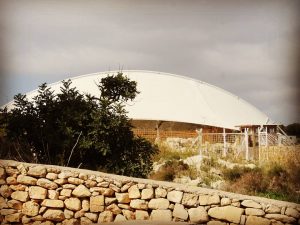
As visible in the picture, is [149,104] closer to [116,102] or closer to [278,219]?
[116,102]

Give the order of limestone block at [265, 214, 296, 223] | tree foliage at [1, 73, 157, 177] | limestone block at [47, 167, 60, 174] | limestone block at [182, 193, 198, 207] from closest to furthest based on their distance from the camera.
→ limestone block at [265, 214, 296, 223] → limestone block at [182, 193, 198, 207] → limestone block at [47, 167, 60, 174] → tree foliage at [1, 73, 157, 177]

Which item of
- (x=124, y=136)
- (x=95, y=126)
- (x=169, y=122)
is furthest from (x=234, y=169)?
(x=169, y=122)

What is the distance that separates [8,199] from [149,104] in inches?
859

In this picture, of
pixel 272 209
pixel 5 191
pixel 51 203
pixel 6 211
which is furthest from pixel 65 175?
pixel 272 209

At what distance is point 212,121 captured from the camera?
93.7 feet

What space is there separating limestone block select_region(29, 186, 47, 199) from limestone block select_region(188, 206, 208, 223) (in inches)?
102

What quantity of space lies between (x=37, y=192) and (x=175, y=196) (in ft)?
8.06

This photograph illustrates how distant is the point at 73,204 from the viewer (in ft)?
23.6

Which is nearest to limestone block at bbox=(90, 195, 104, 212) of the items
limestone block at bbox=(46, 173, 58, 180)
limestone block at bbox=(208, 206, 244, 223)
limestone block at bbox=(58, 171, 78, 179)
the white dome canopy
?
limestone block at bbox=(58, 171, 78, 179)

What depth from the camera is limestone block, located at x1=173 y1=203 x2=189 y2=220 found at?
696cm

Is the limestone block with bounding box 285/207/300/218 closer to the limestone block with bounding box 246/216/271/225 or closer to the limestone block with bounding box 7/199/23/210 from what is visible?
the limestone block with bounding box 246/216/271/225

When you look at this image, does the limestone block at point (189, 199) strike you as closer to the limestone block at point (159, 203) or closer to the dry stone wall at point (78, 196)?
the dry stone wall at point (78, 196)

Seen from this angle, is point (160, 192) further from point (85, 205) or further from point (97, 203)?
point (85, 205)

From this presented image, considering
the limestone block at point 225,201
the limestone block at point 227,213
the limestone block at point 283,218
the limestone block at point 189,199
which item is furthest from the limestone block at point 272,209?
the limestone block at point 189,199
